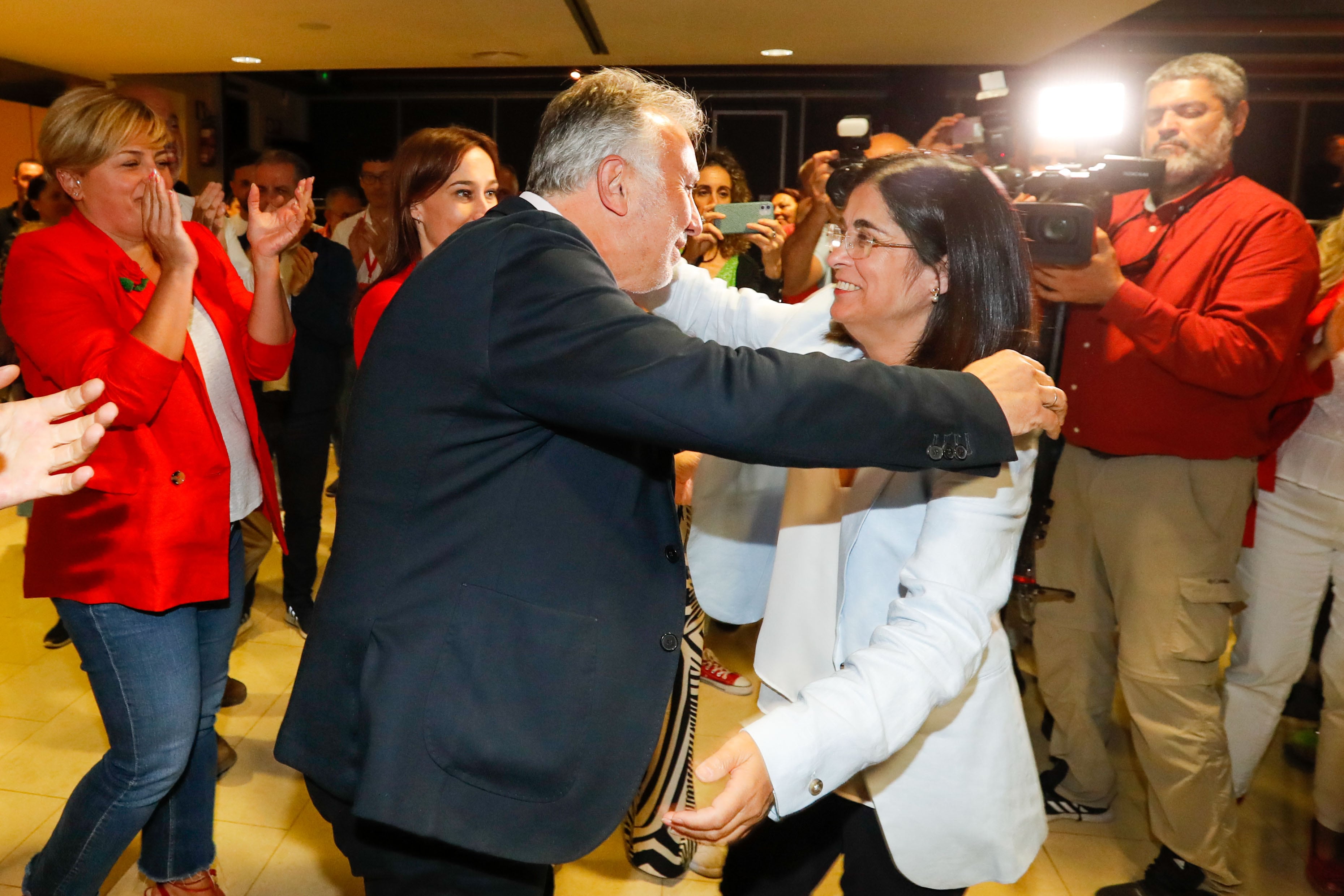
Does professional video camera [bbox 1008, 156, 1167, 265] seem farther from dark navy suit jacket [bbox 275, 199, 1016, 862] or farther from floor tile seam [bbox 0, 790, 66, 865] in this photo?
floor tile seam [bbox 0, 790, 66, 865]

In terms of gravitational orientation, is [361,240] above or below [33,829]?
above

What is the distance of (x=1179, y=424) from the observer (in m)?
2.27

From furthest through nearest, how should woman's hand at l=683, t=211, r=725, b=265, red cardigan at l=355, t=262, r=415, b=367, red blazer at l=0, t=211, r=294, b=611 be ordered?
woman's hand at l=683, t=211, r=725, b=265, red cardigan at l=355, t=262, r=415, b=367, red blazer at l=0, t=211, r=294, b=611

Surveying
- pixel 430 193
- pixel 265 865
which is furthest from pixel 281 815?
pixel 430 193

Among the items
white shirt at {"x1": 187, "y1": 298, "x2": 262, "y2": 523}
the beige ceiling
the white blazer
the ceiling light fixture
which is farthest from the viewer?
the ceiling light fixture

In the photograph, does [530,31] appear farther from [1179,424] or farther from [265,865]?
[265,865]

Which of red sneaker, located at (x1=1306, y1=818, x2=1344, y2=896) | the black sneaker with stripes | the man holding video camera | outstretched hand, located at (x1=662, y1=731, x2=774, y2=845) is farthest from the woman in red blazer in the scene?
red sneaker, located at (x1=1306, y1=818, x2=1344, y2=896)

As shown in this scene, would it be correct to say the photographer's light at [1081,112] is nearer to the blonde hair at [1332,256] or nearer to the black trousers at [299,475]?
the blonde hair at [1332,256]

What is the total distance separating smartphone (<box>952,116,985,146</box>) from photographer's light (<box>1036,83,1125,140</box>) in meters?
0.18

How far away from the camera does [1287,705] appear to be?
3.16m

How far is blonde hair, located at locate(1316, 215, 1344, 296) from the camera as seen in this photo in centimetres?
247

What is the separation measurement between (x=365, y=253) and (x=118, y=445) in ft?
8.90

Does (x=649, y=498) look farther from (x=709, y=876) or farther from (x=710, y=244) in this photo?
(x=710, y=244)

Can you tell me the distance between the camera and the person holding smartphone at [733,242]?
2.97 metres
